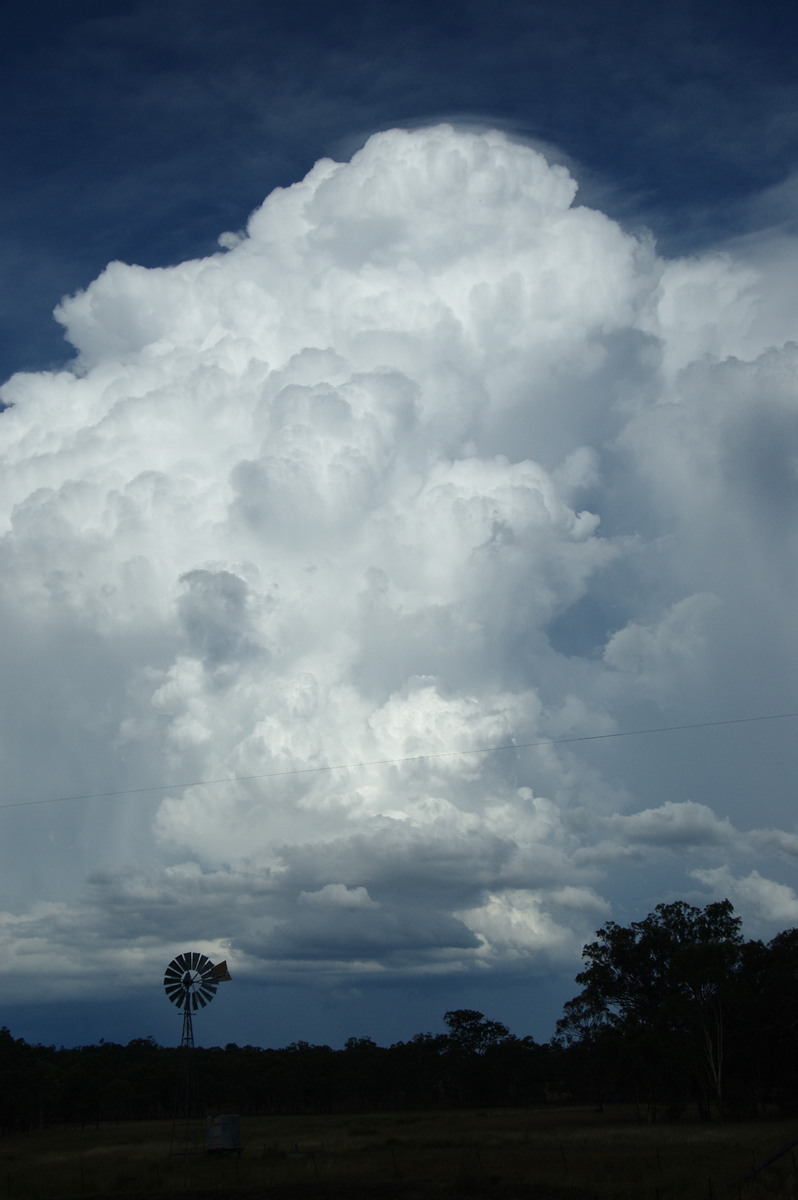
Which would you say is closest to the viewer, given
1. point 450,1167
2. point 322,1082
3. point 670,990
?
point 450,1167

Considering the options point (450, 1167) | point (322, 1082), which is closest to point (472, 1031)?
point (322, 1082)

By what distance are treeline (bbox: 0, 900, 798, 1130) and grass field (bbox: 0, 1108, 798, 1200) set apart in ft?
24.5

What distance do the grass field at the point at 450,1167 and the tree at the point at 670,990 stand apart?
17.1 ft

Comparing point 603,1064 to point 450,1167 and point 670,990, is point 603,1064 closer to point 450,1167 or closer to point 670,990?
point 670,990

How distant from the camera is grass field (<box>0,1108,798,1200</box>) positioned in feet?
102

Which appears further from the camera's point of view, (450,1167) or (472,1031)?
(472,1031)

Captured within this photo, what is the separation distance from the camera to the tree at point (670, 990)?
66.8 metres

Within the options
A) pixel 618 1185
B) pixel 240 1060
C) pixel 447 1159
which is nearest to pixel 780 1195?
pixel 618 1185

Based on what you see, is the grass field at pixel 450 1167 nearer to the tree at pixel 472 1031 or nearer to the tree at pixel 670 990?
the tree at pixel 670 990

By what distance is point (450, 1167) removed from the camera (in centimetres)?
3775

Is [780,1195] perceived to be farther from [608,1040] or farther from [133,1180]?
[608,1040]

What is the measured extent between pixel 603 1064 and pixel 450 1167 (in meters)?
56.0

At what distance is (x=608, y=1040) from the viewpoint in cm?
8450

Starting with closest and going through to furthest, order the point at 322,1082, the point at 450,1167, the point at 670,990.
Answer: the point at 450,1167
the point at 670,990
the point at 322,1082
